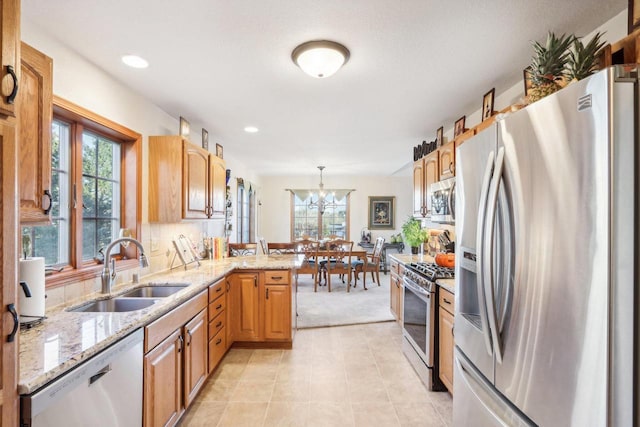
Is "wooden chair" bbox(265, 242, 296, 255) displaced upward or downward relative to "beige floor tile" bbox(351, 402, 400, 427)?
upward

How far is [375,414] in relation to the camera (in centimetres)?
219

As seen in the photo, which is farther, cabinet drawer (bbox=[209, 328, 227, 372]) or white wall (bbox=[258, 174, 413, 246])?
white wall (bbox=[258, 174, 413, 246])

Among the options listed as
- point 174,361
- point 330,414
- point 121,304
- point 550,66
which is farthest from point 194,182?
point 550,66

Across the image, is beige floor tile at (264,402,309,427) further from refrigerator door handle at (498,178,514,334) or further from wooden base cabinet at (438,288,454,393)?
refrigerator door handle at (498,178,514,334)

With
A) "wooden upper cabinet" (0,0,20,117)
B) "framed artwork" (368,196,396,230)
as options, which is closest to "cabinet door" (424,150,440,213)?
"wooden upper cabinet" (0,0,20,117)

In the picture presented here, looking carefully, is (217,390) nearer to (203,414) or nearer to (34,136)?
(203,414)

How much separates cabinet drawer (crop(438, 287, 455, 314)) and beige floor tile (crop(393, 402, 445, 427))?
2.38 ft

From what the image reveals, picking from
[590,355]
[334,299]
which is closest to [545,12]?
[590,355]

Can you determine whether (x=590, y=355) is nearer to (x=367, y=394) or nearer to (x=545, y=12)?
(x=545, y=12)

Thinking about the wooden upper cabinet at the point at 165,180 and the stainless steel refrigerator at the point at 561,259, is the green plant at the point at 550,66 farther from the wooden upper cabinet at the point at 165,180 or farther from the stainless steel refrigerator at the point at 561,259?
the wooden upper cabinet at the point at 165,180

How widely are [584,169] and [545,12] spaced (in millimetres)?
1227

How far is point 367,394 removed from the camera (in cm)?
244

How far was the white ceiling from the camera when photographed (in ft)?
5.05

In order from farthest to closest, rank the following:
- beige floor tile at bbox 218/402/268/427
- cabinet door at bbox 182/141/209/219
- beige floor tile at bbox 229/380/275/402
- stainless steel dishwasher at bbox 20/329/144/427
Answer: cabinet door at bbox 182/141/209/219
beige floor tile at bbox 229/380/275/402
beige floor tile at bbox 218/402/268/427
stainless steel dishwasher at bbox 20/329/144/427
